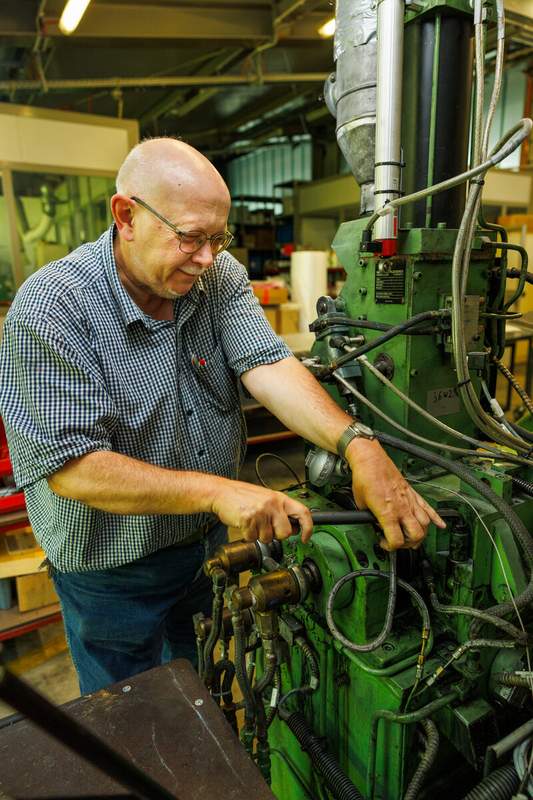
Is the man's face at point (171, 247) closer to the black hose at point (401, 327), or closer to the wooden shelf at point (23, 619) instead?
the black hose at point (401, 327)

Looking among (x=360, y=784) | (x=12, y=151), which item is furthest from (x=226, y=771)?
(x=12, y=151)

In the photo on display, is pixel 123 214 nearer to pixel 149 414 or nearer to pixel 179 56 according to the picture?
pixel 149 414

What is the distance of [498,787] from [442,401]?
28.4 inches

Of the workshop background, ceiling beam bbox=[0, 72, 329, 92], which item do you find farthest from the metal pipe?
ceiling beam bbox=[0, 72, 329, 92]

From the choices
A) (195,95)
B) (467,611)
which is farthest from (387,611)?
(195,95)

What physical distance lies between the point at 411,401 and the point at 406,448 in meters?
0.11

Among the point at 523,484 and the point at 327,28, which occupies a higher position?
the point at 327,28

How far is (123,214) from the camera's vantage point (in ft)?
3.32

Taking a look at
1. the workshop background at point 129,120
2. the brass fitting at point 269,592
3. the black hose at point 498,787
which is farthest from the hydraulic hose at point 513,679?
the workshop background at point 129,120

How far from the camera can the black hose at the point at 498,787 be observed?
0.76 metres

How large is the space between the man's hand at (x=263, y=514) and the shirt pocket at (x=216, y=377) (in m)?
0.34

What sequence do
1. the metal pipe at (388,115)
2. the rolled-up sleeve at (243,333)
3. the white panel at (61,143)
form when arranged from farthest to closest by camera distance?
the white panel at (61,143)
the rolled-up sleeve at (243,333)
the metal pipe at (388,115)

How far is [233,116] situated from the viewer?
20.6 feet

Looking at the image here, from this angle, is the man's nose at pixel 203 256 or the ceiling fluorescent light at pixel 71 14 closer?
the man's nose at pixel 203 256
